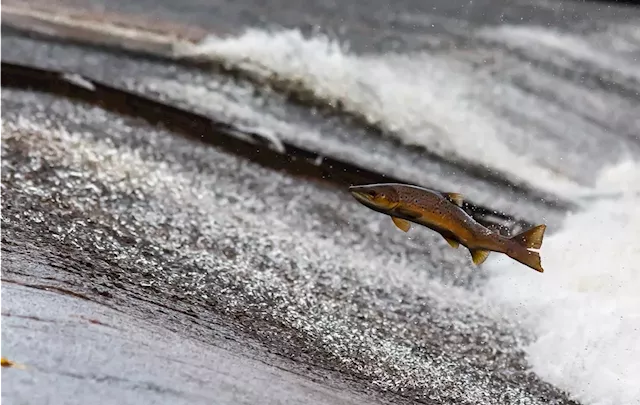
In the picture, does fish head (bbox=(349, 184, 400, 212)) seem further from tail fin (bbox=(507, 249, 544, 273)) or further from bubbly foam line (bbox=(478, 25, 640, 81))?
bubbly foam line (bbox=(478, 25, 640, 81))

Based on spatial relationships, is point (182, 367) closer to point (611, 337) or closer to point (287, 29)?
point (287, 29)

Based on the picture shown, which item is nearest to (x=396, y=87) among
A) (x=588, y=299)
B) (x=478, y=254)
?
(x=478, y=254)

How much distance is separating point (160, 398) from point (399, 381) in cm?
28

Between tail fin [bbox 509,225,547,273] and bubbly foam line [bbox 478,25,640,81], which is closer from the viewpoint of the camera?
tail fin [bbox 509,225,547,273]

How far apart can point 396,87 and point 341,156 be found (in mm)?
106

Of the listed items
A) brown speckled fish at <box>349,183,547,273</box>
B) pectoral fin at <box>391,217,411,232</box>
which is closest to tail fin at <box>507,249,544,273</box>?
brown speckled fish at <box>349,183,547,273</box>

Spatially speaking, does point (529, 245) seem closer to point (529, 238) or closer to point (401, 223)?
point (529, 238)

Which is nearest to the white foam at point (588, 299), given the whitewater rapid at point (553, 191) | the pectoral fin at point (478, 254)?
the whitewater rapid at point (553, 191)

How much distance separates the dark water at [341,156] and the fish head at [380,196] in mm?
117

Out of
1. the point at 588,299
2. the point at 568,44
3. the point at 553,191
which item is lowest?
the point at 588,299

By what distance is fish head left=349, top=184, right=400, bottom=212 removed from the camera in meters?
0.64

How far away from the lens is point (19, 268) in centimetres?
70

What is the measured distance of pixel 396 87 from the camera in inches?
30.8

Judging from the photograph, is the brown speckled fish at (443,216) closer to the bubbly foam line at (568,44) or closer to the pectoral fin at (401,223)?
the pectoral fin at (401,223)
